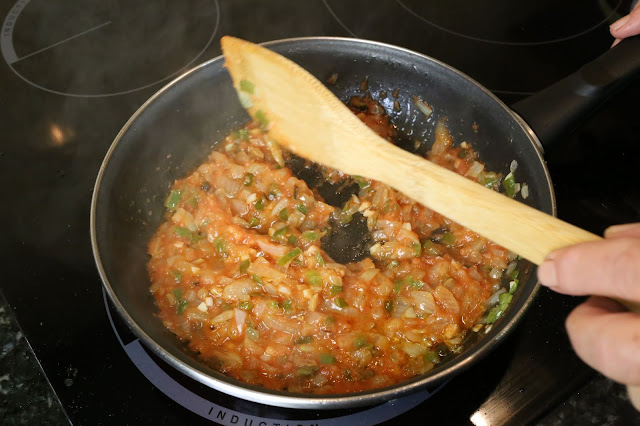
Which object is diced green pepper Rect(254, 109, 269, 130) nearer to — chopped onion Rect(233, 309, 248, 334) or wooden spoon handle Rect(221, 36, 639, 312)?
wooden spoon handle Rect(221, 36, 639, 312)

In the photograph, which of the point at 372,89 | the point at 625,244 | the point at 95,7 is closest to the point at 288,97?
the point at 372,89

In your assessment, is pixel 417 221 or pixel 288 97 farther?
pixel 417 221

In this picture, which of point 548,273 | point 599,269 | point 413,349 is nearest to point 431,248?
Answer: point 413,349

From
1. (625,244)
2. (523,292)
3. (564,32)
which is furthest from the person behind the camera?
(564,32)

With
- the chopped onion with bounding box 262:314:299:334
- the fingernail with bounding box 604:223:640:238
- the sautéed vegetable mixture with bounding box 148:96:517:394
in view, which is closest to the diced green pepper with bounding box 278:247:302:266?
the sautéed vegetable mixture with bounding box 148:96:517:394

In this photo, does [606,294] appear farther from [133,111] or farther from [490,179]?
[133,111]

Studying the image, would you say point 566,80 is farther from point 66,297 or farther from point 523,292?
point 66,297

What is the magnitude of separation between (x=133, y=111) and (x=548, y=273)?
197cm

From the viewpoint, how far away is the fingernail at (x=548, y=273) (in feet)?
3.92

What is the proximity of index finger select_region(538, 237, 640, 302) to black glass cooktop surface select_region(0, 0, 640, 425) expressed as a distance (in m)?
0.74

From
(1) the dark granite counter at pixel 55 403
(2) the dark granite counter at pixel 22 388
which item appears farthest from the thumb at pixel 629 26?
(2) the dark granite counter at pixel 22 388

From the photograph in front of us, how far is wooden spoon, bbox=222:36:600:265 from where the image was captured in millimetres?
1408

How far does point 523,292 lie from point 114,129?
184 cm

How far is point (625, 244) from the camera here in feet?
3.45
